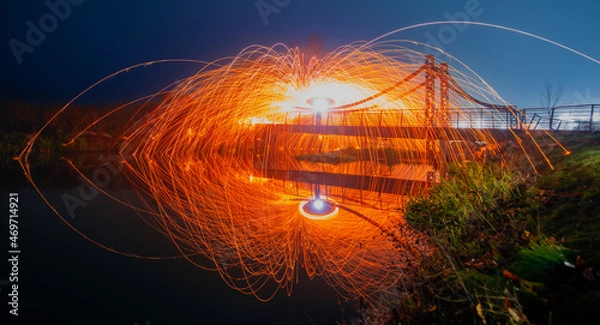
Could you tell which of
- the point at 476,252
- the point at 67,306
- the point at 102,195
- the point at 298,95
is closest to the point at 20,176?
the point at 102,195

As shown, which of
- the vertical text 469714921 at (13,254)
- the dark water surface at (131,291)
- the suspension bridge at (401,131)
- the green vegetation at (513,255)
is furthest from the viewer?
the suspension bridge at (401,131)

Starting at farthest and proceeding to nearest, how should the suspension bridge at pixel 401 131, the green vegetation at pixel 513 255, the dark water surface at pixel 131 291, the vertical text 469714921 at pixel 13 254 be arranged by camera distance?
the suspension bridge at pixel 401 131
the vertical text 469714921 at pixel 13 254
the dark water surface at pixel 131 291
the green vegetation at pixel 513 255

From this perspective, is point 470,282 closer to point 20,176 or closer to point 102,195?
point 102,195

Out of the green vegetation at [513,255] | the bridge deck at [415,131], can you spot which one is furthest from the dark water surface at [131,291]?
the bridge deck at [415,131]

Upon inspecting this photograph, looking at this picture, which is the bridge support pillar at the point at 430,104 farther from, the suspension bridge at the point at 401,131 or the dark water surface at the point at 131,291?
the dark water surface at the point at 131,291

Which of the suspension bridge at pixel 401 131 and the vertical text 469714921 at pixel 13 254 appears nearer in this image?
the vertical text 469714921 at pixel 13 254

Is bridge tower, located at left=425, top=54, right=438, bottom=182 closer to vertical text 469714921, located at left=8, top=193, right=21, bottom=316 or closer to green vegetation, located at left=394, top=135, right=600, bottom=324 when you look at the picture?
green vegetation, located at left=394, top=135, right=600, bottom=324

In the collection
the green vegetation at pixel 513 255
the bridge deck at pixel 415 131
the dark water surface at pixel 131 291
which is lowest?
the dark water surface at pixel 131 291
